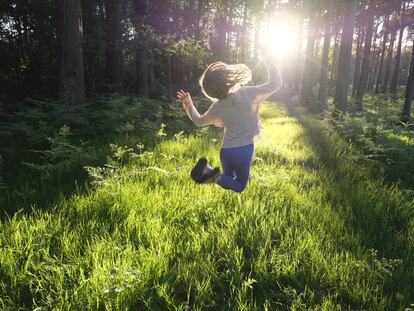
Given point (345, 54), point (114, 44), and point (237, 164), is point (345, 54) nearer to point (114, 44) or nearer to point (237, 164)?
point (114, 44)

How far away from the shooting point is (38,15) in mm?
16766

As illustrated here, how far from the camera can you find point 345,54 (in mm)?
12750

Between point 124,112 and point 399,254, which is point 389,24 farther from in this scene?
point 399,254

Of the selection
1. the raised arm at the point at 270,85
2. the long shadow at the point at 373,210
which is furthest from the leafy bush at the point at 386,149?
the raised arm at the point at 270,85

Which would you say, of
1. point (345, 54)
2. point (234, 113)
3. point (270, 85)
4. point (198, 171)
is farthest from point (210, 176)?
point (345, 54)

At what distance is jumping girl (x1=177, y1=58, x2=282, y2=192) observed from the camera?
400 cm

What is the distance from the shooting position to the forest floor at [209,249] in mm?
2623

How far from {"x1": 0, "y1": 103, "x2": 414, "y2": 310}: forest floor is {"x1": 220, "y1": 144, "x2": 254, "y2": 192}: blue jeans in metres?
0.30

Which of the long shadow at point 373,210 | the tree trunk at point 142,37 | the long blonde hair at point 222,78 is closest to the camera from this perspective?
the long shadow at point 373,210

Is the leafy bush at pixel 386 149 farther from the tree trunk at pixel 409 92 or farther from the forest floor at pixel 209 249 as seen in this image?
the tree trunk at pixel 409 92

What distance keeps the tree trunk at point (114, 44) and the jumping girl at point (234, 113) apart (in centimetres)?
1121

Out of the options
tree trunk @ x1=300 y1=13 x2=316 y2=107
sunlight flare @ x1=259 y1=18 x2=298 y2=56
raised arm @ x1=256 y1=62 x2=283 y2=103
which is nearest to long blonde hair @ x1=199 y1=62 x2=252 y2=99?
raised arm @ x1=256 y1=62 x2=283 y2=103

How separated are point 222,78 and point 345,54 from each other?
10.5 meters

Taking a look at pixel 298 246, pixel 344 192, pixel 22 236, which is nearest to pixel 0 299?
pixel 22 236
